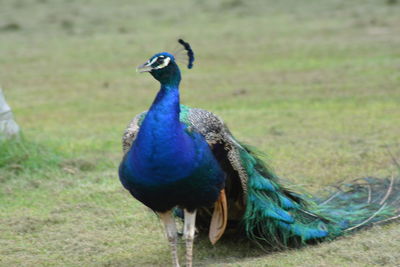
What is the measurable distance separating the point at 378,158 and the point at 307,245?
101 inches

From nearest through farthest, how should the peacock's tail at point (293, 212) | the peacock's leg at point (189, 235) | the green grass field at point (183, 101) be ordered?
the peacock's leg at point (189, 235) → the peacock's tail at point (293, 212) → the green grass field at point (183, 101)

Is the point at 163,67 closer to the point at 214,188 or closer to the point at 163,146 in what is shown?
the point at 163,146

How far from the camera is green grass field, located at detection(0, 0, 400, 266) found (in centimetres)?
573

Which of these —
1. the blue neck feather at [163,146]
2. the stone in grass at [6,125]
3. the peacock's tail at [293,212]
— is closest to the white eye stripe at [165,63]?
the blue neck feather at [163,146]

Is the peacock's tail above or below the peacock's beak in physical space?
below

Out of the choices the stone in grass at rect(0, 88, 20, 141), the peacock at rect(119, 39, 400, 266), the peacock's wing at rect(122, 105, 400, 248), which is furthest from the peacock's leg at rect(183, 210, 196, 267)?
the stone in grass at rect(0, 88, 20, 141)

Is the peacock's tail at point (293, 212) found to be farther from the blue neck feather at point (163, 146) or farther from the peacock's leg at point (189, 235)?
the blue neck feather at point (163, 146)

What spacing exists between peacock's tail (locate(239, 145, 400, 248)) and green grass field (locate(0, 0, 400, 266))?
12 centimetres

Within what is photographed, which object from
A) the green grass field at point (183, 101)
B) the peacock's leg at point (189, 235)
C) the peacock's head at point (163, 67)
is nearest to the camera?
the peacock's head at point (163, 67)

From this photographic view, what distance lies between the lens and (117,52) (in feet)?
47.1

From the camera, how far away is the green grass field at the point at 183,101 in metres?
5.73

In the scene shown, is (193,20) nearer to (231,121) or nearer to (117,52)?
(117,52)

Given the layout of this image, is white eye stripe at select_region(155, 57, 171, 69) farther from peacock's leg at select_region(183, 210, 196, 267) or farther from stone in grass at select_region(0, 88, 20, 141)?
stone in grass at select_region(0, 88, 20, 141)

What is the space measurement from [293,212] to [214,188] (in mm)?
854
